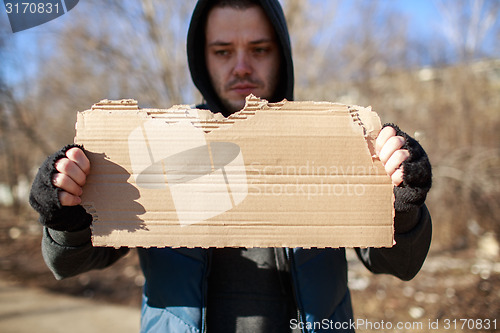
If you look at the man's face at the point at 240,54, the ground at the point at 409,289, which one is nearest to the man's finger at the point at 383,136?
the man's face at the point at 240,54

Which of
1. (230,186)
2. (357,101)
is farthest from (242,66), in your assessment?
(357,101)

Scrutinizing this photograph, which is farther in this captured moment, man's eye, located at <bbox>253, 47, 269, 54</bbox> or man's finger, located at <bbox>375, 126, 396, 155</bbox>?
man's eye, located at <bbox>253, 47, 269, 54</bbox>

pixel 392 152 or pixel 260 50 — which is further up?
pixel 260 50

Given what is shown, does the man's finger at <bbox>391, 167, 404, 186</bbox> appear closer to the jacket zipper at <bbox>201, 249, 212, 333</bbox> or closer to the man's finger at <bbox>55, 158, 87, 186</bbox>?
the jacket zipper at <bbox>201, 249, 212, 333</bbox>

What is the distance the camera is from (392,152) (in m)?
0.98

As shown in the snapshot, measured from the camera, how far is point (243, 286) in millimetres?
1343

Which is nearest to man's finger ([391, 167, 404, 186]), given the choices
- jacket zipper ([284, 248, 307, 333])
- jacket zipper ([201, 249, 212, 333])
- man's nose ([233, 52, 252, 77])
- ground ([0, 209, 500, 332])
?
jacket zipper ([284, 248, 307, 333])

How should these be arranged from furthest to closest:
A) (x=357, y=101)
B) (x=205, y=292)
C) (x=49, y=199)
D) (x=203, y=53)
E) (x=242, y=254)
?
A: (x=357, y=101) < (x=203, y=53) < (x=242, y=254) < (x=205, y=292) < (x=49, y=199)

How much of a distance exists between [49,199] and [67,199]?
47 millimetres

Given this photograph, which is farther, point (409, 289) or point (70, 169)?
point (409, 289)

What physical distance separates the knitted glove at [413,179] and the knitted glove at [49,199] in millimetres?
1001

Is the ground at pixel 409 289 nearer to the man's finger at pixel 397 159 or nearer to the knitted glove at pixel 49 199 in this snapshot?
the man's finger at pixel 397 159

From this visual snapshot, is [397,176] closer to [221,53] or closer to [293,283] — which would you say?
[293,283]

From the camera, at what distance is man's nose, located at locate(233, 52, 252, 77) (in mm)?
1557
